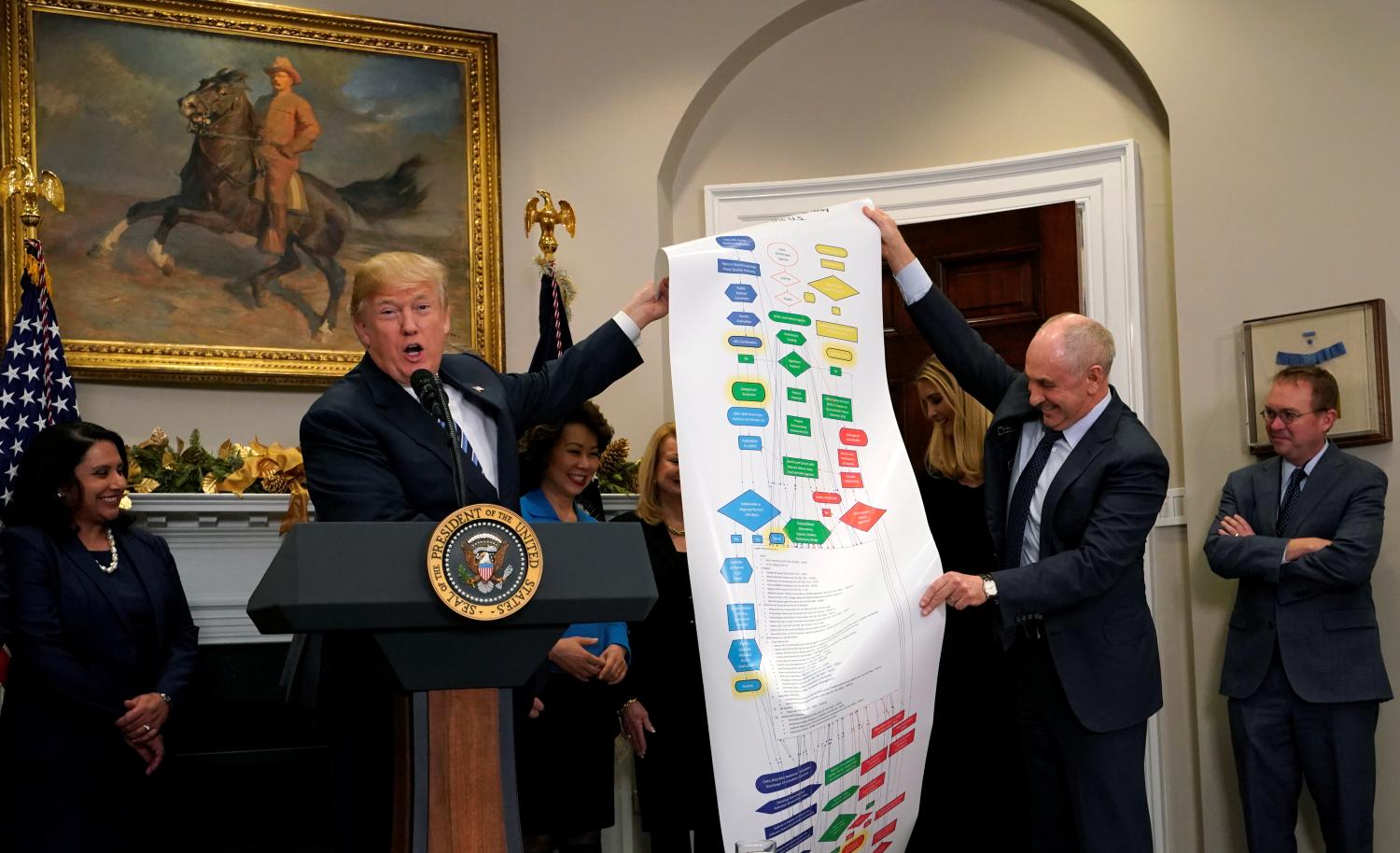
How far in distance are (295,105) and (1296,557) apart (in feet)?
12.6

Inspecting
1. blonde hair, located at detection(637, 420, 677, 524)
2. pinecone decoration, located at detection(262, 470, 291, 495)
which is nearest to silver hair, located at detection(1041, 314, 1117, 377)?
blonde hair, located at detection(637, 420, 677, 524)

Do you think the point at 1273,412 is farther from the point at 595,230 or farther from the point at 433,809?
the point at 433,809

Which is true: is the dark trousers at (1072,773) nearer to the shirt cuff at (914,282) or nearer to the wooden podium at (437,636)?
the shirt cuff at (914,282)

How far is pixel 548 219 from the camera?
5.11 m

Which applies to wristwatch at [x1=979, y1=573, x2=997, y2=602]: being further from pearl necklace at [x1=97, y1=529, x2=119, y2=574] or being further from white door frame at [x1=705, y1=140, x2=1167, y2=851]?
pearl necklace at [x1=97, y1=529, x2=119, y2=574]

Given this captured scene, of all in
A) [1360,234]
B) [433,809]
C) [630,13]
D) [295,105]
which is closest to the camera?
[433,809]

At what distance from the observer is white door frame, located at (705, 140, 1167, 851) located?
518 cm

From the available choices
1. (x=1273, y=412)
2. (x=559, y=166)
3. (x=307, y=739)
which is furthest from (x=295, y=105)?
(x=1273, y=412)

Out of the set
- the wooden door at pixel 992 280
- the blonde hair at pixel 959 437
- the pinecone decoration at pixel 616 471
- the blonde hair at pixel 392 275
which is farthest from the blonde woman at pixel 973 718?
the blonde hair at pixel 392 275

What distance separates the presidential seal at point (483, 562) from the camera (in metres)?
2.06

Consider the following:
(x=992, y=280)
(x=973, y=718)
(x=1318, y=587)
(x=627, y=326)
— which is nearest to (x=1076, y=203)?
(x=992, y=280)

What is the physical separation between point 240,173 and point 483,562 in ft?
11.6

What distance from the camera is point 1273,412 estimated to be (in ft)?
14.7

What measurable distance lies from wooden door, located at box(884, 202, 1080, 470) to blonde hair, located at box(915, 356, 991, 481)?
1058 mm
